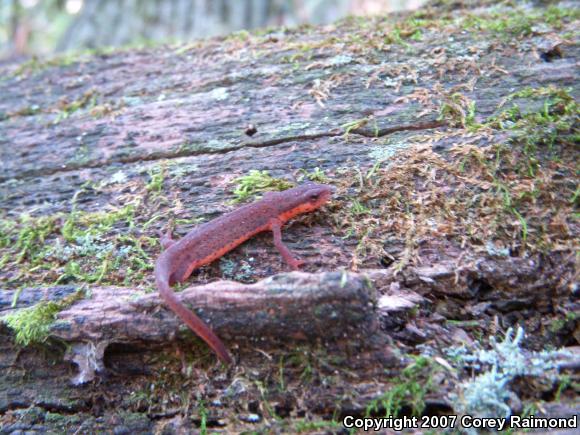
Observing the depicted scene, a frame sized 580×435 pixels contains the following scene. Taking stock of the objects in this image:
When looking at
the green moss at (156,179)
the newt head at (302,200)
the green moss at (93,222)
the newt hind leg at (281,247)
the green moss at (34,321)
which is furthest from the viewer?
the green moss at (156,179)

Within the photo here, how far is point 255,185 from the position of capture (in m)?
3.59

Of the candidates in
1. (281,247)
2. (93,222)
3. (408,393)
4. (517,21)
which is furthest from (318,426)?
(517,21)

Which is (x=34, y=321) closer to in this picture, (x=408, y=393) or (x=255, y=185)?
(x=255, y=185)

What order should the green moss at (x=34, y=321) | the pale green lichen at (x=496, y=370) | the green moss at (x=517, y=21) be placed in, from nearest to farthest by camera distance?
the pale green lichen at (x=496, y=370)
the green moss at (x=34, y=321)
the green moss at (x=517, y=21)

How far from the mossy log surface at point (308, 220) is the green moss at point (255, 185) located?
7 centimetres

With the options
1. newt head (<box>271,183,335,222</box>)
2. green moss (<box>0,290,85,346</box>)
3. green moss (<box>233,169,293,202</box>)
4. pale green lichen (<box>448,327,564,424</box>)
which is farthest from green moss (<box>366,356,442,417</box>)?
green moss (<box>0,290,85,346</box>)

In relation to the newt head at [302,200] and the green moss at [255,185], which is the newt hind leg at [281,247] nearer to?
the newt head at [302,200]

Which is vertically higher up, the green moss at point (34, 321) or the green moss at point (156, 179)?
the green moss at point (156, 179)

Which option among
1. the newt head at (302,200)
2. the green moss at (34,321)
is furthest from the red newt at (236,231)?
the green moss at (34,321)

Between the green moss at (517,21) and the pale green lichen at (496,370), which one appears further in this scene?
the green moss at (517,21)

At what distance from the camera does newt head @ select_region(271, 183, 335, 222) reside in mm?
3244

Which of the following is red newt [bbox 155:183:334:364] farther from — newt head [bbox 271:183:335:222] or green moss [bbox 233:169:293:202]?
green moss [bbox 233:169:293:202]

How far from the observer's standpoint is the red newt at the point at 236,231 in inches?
119

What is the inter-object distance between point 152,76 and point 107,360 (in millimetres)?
3235
